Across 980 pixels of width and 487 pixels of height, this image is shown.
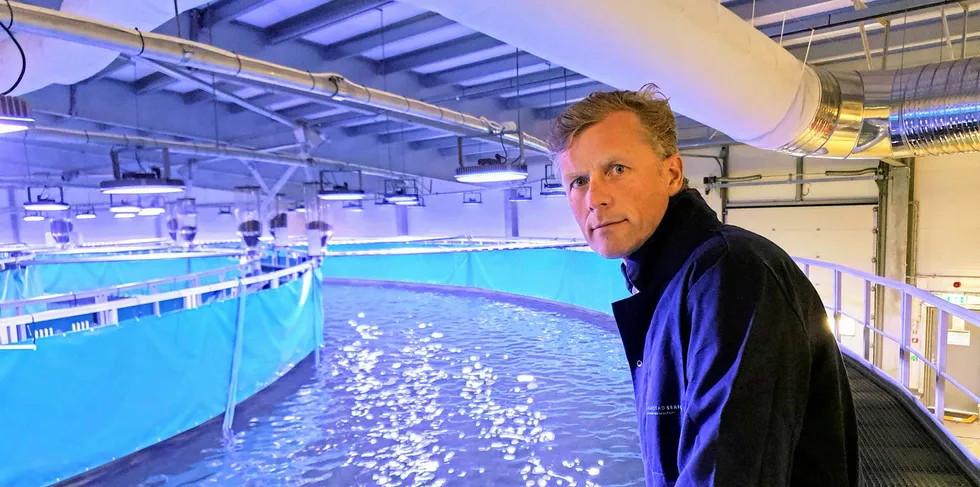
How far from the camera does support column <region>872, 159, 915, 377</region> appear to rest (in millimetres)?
8695

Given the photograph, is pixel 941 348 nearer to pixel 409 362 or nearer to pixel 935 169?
pixel 409 362

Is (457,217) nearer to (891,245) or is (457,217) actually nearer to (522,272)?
(522,272)

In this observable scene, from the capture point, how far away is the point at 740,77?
3156 millimetres

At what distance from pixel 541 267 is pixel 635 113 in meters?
9.10

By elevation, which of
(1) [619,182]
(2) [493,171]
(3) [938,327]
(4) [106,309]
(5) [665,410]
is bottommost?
(4) [106,309]

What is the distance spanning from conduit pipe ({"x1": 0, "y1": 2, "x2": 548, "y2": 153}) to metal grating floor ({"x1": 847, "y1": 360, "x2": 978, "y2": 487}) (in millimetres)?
2148

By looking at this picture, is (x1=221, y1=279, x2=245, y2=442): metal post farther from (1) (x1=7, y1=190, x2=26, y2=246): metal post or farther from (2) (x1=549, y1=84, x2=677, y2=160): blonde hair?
(1) (x1=7, y1=190, x2=26, y2=246): metal post

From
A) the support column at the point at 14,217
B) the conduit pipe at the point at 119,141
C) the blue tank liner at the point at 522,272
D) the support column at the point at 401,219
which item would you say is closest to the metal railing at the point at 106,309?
the conduit pipe at the point at 119,141

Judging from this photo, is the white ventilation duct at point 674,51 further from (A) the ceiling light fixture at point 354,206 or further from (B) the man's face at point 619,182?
(A) the ceiling light fixture at point 354,206

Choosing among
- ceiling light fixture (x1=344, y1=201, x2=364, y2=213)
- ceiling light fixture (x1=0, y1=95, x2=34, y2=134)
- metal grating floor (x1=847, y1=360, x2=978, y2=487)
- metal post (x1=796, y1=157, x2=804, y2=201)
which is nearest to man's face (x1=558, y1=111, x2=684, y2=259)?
metal grating floor (x1=847, y1=360, x2=978, y2=487)

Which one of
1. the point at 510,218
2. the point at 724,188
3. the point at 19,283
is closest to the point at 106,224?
the point at 19,283

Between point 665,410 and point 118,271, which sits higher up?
point 665,410

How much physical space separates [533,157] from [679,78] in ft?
43.3

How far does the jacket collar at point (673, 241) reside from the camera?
0.87 meters
